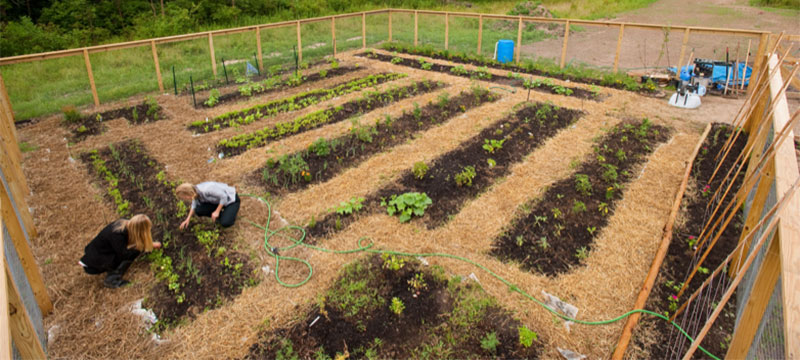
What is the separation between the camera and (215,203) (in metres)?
→ 5.82

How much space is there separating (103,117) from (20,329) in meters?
8.32

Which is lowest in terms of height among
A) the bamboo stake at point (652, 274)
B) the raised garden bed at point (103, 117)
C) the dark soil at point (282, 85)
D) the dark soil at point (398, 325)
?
the dark soil at point (398, 325)

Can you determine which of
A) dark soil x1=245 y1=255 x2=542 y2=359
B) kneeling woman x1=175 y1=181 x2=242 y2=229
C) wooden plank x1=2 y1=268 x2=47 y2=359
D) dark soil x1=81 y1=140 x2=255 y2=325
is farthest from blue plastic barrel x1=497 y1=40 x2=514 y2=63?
wooden plank x1=2 y1=268 x2=47 y2=359

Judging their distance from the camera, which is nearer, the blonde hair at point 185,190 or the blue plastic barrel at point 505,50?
the blonde hair at point 185,190

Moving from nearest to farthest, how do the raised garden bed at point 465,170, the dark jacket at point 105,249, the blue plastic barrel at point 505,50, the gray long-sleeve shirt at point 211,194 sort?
the dark jacket at point 105,249 → the gray long-sleeve shirt at point 211,194 → the raised garden bed at point 465,170 → the blue plastic barrel at point 505,50

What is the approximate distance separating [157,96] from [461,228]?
9293 mm

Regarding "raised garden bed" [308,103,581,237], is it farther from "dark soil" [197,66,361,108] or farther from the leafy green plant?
"dark soil" [197,66,361,108]

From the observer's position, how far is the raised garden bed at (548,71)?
38.5 ft

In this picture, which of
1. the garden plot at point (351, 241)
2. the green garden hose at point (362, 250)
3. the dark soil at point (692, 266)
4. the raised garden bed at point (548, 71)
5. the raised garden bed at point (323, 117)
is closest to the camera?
the dark soil at point (692, 266)

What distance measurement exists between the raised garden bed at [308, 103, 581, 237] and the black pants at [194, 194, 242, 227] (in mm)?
1040

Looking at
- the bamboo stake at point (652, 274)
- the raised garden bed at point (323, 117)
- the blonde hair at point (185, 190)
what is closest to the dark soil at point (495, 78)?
the raised garden bed at point (323, 117)

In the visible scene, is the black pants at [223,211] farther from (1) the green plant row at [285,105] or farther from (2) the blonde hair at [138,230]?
(1) the green plant row at [285,105]

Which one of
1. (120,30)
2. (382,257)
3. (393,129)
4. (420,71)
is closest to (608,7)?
(420,71)

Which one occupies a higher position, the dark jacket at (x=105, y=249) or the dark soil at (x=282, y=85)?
the dark soil at (x=282, y=85)
